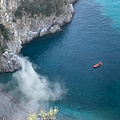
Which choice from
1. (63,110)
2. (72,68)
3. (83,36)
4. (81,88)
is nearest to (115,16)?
(83,36)

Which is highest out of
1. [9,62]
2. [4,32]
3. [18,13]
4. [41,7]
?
[18,13]

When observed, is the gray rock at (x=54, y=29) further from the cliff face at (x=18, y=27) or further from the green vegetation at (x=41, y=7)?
the green vegetation at (x=41, y=7)

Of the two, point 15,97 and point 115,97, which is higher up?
point 15,97

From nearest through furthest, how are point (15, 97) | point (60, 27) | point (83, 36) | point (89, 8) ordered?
point (15, 97)
point (83, 36)
point (60, 27)
point (89, 8)

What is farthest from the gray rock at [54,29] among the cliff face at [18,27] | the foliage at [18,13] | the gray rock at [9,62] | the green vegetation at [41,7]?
the gray rock at [9,62]

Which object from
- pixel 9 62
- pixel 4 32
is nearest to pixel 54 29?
pixel 4 32

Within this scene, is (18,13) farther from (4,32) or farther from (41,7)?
(4,32)

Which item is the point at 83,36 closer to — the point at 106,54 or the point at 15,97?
the point at 106,54
